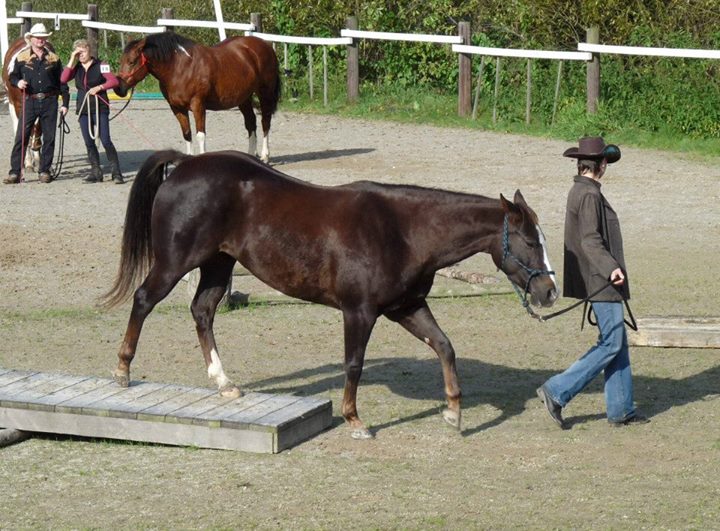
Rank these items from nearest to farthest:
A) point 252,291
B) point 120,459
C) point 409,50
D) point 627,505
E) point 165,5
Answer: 1. point 627,505
2. point 120,459
3. point 252,291
4. point 409,50
5. point 165,5

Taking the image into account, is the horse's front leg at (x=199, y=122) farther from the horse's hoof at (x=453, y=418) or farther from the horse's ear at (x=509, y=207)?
the horse's ear at (x=509, y=207)

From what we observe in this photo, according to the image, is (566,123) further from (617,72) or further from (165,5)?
(165,5)

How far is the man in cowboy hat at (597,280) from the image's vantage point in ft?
25.4

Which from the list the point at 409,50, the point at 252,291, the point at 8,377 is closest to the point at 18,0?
the point at 409,50

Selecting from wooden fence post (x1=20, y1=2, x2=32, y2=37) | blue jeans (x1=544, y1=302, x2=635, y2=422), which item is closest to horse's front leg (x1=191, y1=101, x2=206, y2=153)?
wooden fence post (x1=20, y1=2, x2=32, y2=37)

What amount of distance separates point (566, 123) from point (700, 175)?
357 cm

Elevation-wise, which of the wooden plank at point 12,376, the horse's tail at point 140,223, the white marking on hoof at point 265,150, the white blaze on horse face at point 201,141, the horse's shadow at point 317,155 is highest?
the horse's tail at point 140,223

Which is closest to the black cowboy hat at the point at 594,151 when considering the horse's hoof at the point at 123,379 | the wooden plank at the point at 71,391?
the horse's hoof at the point at 123,379

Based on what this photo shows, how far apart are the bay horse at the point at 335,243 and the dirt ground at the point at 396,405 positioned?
63cm

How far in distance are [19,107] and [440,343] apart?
11.1 metres

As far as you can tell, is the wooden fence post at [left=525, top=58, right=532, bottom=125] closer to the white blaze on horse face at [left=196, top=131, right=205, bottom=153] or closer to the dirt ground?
the dirt ground

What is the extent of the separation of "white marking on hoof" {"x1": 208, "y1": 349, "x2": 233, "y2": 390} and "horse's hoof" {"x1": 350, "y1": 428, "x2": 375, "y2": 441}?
85 centimetres

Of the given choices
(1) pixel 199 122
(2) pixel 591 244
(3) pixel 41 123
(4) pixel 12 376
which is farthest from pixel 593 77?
(4) pixel 12 376

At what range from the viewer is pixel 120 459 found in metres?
7.41
